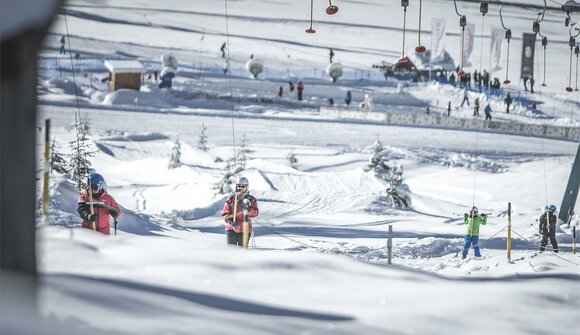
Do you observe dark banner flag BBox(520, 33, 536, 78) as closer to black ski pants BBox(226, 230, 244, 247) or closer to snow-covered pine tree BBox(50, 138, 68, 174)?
snow-covered pine tree BBox(50, 138, 68, 174)

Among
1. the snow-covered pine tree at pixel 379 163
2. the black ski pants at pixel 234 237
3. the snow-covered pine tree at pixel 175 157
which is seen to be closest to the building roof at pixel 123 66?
the snow-covered pine tree at pixel 175 157

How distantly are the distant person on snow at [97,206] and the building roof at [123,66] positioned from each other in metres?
34.8

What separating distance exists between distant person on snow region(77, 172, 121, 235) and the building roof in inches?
1371

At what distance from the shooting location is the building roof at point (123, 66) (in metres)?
44.5

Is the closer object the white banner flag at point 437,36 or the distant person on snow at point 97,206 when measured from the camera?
the distant person on snow at point 97,206

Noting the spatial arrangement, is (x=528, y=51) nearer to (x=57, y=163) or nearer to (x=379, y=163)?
(x=379, y=163)

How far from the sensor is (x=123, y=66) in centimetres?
4481

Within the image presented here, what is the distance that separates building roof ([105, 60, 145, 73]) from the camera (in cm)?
4453

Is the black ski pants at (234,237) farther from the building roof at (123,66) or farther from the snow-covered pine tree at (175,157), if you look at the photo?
the building roof at (123,66)

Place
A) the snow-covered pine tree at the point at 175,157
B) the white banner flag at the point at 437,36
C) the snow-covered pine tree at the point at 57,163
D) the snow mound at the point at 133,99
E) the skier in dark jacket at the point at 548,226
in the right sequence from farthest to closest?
1. the white banner flag at the point at 437,36
2. the snow mound at the point at 133,99
3. the snow-covered pine tree at the point at 175,157
4. the snow-covered pine tree at the point at 57,163
5. the skier in dark jacket at the point at 548,226

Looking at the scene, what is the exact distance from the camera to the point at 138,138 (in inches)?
1302

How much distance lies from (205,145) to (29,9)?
90.8 ft

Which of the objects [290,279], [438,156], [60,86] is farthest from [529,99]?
[290,279]

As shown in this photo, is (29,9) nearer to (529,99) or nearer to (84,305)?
(84,305)
